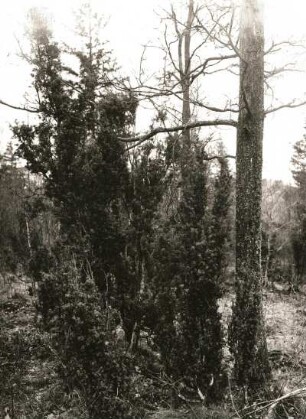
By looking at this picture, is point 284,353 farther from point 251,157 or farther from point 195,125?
point 195,125

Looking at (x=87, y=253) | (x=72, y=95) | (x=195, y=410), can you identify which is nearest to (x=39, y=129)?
(x=72, y=95)

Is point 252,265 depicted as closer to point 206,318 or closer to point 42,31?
point 206,318

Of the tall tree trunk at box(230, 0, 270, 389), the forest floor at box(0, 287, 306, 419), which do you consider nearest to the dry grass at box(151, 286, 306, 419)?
the forest floor at box(0, 287, 306, 419)

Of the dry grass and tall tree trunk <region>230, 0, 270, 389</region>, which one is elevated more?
tall tree trunk <region>230, 0, 270, 389</region>

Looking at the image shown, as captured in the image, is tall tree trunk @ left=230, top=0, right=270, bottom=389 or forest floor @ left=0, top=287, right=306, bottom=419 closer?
forest floor @ left=0, top=287, right=306, bottom=419

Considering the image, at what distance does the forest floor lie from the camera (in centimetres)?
590

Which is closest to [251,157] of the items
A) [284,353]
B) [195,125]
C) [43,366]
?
[195,125]

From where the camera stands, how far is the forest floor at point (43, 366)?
590cm

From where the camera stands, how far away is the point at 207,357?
600 centimetres

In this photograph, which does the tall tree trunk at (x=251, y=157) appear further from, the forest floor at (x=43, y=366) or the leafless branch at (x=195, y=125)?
the forest floor at (x=43, y=366)

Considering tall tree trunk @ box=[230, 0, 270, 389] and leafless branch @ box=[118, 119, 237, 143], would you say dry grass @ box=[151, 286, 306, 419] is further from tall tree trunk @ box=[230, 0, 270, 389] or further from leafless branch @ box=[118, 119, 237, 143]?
leafless branch @ box=[118, 119, 237, 143]

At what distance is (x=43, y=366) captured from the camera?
8.24 meters

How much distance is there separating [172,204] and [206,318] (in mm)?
3117

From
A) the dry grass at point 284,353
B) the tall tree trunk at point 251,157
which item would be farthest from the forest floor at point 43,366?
the tall tree trunk at point 251,157
